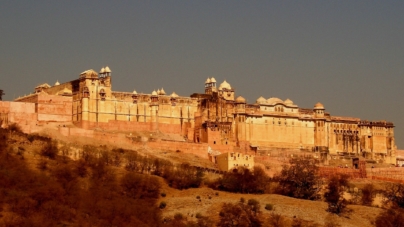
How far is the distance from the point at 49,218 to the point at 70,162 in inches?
512

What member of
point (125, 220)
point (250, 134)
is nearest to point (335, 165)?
point (250, 134)

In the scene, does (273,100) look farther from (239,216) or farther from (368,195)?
(239,216)

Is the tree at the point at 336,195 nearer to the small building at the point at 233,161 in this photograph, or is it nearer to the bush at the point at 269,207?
the bush at the point at 269,207

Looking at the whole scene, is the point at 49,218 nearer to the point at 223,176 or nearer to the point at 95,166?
the point at 95,166

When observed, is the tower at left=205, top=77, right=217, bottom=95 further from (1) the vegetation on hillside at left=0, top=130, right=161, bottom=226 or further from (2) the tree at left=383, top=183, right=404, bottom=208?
(1) the vegetation on hillside at left=0, top=130, right=161, bottom=226

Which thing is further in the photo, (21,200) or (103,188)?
(103,188)

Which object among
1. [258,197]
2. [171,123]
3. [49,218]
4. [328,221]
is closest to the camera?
[49,218]

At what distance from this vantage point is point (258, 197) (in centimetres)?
6981

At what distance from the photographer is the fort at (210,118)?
8281 centimetres

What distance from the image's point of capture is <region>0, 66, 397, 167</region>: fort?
272ft

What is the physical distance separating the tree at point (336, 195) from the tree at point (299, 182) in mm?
1027

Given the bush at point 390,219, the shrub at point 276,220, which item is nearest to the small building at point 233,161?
the bush at point 390,219

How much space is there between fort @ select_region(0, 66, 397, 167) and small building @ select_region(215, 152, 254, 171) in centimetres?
510

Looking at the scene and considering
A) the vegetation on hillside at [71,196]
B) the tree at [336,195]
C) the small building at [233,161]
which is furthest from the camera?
the small building at [233,161]
